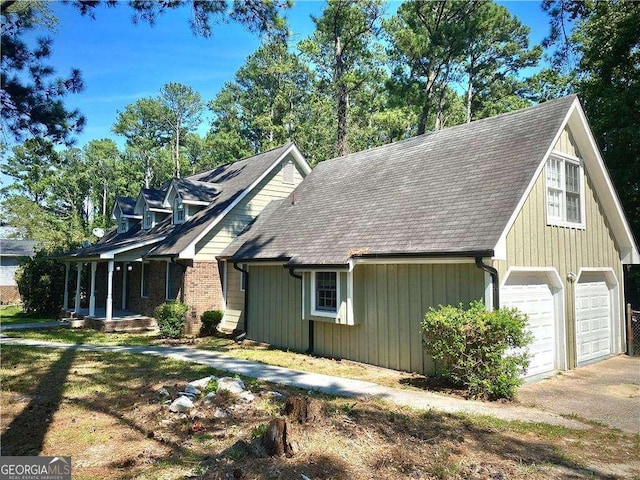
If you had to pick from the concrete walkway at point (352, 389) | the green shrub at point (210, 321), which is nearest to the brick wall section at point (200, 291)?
the green shrub at point (210, 321)

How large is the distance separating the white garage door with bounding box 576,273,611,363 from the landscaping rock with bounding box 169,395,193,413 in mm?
9857

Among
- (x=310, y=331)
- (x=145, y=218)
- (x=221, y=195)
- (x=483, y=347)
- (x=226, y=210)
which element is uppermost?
(x=221, y=195)

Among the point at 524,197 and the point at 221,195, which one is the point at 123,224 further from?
the point at 524,197

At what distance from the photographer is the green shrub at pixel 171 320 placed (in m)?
15.7

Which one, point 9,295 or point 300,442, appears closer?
point 300,442

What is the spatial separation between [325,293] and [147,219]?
1378 centimetres

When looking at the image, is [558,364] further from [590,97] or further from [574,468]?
[590,97]

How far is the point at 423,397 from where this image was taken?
8.12 meters

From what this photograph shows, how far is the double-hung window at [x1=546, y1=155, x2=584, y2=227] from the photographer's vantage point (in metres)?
11.3

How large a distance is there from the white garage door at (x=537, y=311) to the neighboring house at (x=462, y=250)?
0.14ft

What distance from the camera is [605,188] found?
42.0ft

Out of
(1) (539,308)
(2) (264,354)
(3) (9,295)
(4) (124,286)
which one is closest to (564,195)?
(1) (539,308)

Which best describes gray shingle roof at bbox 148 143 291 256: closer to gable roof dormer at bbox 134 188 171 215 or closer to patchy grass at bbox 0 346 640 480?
gable roof dormer at bbox 134 188 171 215

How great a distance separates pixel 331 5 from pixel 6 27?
23578 mm
